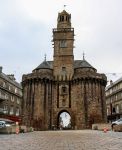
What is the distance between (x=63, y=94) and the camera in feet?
212

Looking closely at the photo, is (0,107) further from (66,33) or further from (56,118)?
(66,33)

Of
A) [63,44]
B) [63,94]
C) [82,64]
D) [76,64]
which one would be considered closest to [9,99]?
[63,94]

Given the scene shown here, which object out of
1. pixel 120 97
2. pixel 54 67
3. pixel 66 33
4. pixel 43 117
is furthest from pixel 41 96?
pixel 120 97

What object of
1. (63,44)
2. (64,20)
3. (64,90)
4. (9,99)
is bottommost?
(9,99)

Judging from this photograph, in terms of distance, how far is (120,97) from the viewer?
7650 centimetres

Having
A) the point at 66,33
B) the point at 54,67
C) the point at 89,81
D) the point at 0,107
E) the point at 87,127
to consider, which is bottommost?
the point at 87,127

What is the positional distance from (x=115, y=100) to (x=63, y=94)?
2229 centimetres

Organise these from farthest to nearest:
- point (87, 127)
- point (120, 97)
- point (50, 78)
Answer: point (120, 97)
point (50, 78)
point (87, 127)

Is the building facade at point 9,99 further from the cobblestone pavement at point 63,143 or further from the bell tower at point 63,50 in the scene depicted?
the cobblestone pavement at point 63,143

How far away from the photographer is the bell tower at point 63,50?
67000 mm

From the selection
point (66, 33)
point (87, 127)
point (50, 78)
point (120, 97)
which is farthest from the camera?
point (120, 97)

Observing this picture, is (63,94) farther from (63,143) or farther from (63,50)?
(63,143)

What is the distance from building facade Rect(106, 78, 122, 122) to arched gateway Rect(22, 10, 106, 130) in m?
13.4

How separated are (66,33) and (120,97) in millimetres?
22660
